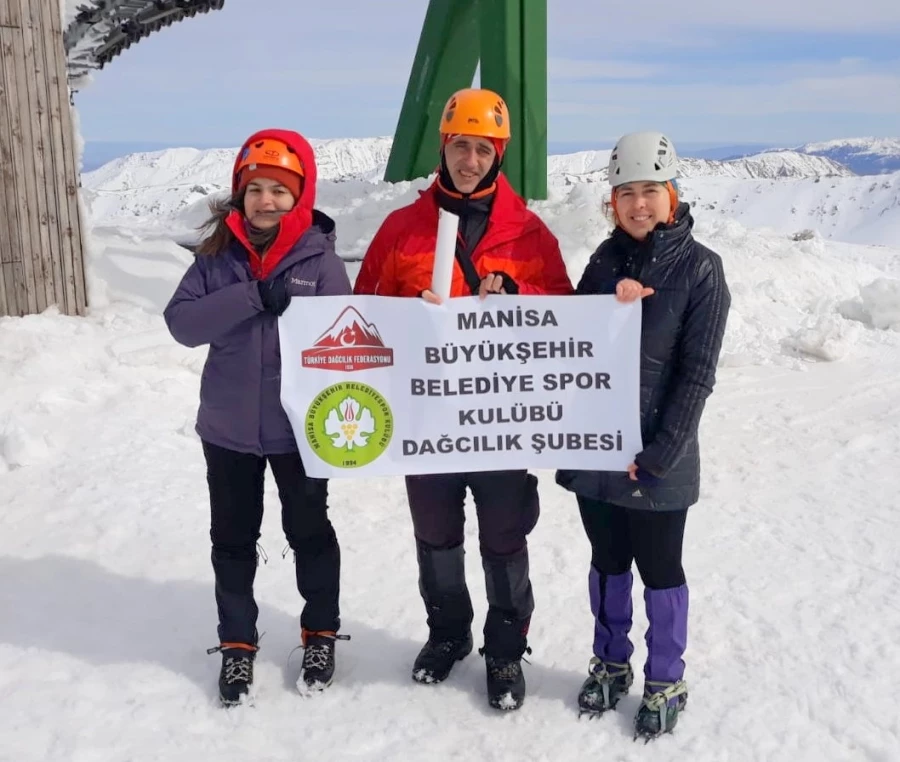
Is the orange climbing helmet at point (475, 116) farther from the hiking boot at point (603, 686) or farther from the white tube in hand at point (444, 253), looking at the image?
the hiking boot at point (603, 686)

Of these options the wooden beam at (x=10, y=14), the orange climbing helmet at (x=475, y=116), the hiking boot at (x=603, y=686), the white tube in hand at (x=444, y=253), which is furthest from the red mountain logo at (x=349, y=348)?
the wooden beam at (x=10, y=14)

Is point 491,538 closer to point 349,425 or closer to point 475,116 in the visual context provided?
point 349,425

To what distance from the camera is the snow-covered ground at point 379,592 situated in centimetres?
302

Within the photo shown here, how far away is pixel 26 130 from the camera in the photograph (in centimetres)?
670

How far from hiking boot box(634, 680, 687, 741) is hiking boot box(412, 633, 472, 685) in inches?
29.1

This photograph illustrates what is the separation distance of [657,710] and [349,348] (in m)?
1.63

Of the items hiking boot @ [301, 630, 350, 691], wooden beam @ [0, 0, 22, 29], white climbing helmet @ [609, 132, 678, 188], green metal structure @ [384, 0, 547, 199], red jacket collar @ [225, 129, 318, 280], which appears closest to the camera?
white climbing helmet @ [609, 132, 678, 188]

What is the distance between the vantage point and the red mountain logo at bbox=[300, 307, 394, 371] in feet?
9.93

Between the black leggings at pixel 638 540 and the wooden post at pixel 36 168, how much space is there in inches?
216

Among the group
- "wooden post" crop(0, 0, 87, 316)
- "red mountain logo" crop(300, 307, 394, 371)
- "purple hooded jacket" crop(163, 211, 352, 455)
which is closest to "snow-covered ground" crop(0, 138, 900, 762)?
"wooden post" crop(0, 0, 87, 316)

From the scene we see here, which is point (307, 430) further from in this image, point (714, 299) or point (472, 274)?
point (714, 299)

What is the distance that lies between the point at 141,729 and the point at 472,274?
1967mm

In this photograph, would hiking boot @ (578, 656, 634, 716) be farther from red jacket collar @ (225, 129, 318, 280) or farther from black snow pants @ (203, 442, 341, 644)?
red jacket collar @ (225, 129, 318, 280)

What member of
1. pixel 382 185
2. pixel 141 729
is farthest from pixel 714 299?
pixel 382 185
